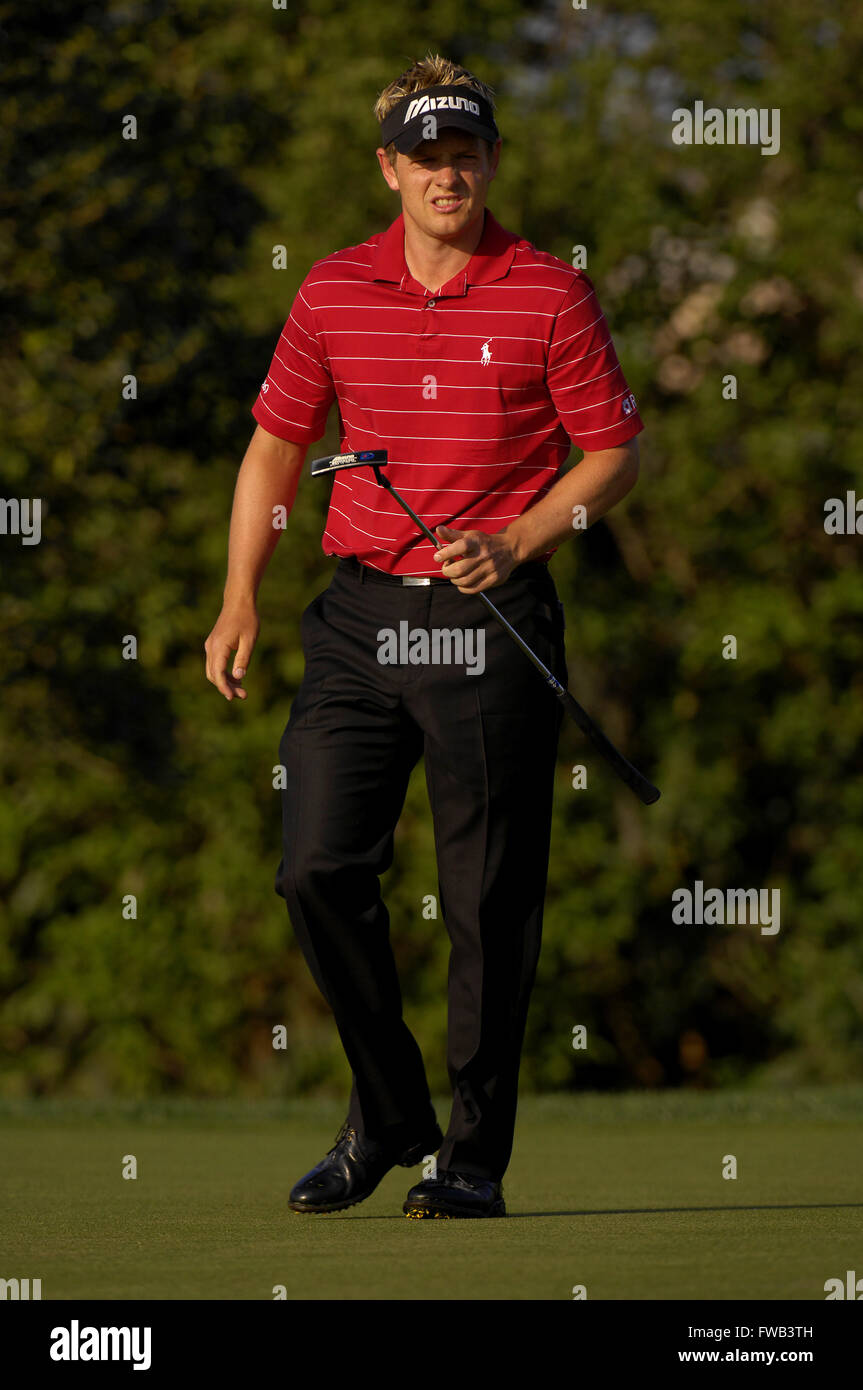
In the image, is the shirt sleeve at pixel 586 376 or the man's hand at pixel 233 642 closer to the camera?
the shirt sleeve at pixel 586 376

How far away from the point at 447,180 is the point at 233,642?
101cm

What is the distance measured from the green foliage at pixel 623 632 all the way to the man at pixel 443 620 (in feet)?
32.5

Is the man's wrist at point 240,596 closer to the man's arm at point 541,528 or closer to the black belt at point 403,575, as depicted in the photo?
the black belt at point 403,575

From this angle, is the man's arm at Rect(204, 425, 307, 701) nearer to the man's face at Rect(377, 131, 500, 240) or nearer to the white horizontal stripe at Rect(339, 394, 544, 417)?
the white horizontal stripe at Rect(339, 394, 544, 417)

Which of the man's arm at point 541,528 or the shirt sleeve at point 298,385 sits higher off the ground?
the shirt sleeve at point 298,385

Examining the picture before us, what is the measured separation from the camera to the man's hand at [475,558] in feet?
13.6

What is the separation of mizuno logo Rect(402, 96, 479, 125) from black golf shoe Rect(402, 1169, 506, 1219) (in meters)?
2.01

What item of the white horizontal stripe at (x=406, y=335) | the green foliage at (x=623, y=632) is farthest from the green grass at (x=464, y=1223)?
the green foliage at (x=623, y=632)

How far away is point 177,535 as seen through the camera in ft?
53.7

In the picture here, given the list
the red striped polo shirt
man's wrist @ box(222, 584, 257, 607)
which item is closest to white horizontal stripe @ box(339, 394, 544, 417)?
the red striped polo shirt

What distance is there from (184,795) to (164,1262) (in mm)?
12647

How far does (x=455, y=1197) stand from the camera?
4.27m

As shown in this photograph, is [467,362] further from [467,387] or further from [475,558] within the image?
[475,558]
